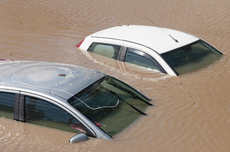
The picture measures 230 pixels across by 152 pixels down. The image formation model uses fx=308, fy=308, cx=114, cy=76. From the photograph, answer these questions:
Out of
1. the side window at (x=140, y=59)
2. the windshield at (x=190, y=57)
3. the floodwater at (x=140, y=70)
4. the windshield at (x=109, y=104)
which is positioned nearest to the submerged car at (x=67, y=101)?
the windshield at (x=109, y=104)

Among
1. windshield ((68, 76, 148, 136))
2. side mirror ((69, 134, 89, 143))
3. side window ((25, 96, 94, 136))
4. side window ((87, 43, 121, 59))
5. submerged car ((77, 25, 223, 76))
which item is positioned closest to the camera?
side mirror ((69, 134, 89, 143))

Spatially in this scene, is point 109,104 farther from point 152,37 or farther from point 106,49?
point 106,49

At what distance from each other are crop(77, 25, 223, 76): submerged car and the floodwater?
22 cm

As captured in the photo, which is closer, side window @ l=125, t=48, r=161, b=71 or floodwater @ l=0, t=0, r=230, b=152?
floodwater @ l=0, t=0, r=230, b=152

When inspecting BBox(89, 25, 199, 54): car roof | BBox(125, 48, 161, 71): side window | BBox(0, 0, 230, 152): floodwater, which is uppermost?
BBox(89, 25, 199, 54): car roof

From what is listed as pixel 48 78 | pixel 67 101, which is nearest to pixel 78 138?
pixel 67 101

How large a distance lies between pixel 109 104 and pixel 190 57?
3.54 m

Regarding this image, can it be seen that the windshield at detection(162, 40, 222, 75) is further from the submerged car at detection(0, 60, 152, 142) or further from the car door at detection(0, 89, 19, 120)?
the car door at detection(0, 89, 19, 120)

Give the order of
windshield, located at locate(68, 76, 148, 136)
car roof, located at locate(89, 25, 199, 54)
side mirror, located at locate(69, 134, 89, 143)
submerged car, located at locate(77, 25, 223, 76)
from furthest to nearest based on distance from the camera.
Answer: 1. car roof, located at locate(89, 25, 199, 54)
2. submerged car, located at locate(77, 25, 223, 76)
3. windshield, located at locate(68, 76, 148, 136)
4. side mirror, located at locate(69, 134, 89, 143)

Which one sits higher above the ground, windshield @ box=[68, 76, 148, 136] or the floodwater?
windshield @ box=[68, 76, 148, 136]

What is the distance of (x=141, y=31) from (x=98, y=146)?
4505mm

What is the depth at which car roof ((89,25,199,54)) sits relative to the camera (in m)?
7.35

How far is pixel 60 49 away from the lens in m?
9.73

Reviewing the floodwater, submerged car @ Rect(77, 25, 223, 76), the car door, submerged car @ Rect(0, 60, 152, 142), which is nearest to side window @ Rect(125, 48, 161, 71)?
submerged car @ Rect(77, 25, 223, 76)
